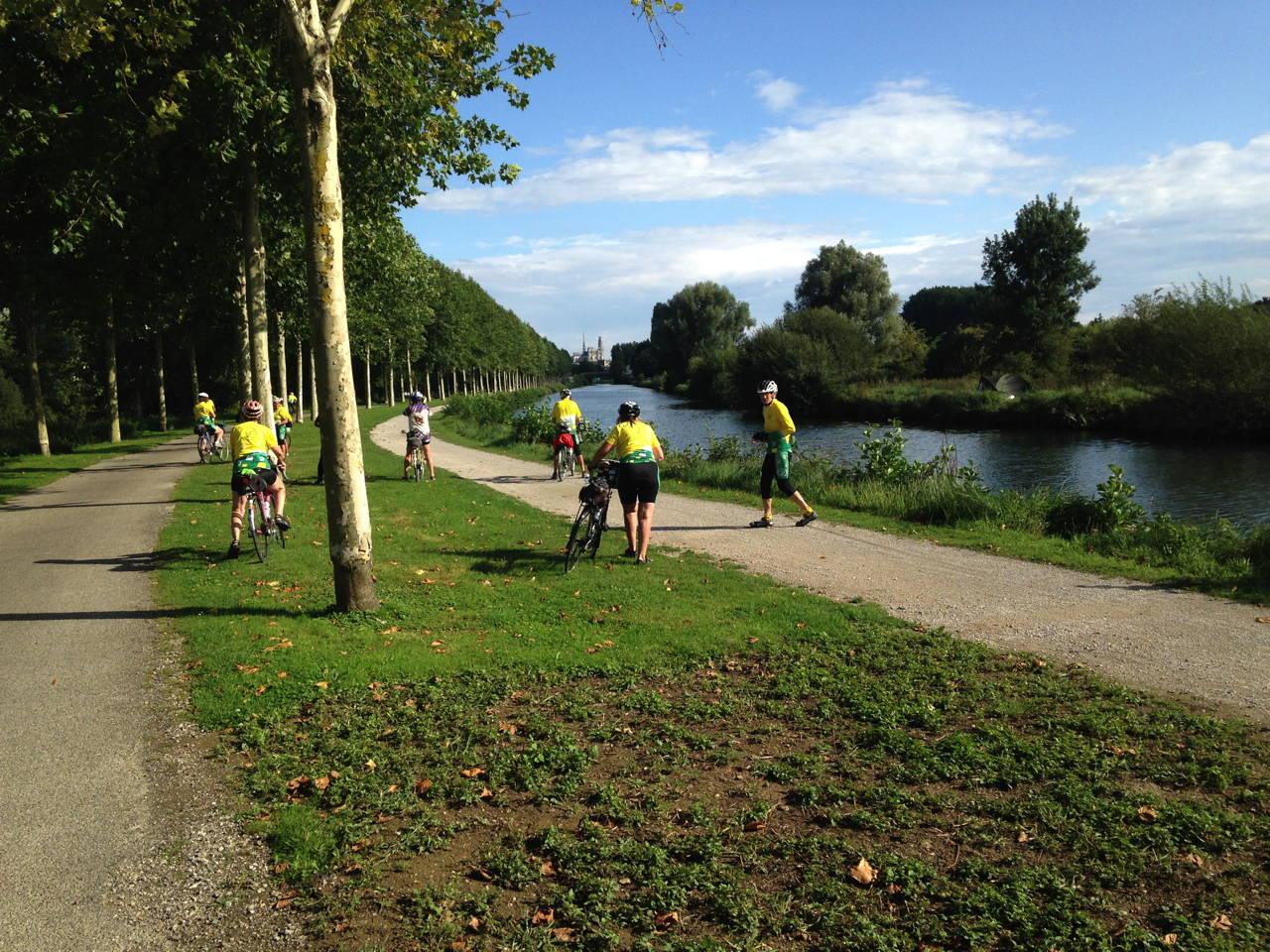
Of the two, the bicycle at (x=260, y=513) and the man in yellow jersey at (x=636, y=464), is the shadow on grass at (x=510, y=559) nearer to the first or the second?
the man in yellow jersey at (x=636, y=464)

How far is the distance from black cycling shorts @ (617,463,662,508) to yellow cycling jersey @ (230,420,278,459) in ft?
13.9

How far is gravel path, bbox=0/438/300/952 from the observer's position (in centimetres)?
350

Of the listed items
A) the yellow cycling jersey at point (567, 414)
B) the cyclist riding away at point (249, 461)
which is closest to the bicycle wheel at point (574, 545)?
the cyclist riding away at point (249, 461)

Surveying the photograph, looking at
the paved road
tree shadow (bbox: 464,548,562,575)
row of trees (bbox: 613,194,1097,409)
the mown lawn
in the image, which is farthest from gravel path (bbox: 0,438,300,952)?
row of trees (bbox: 613,194,1097,409)

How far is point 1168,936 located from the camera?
10.6ft

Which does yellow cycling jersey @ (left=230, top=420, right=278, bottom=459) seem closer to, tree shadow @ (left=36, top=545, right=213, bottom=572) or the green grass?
tree shadow @ (left=36, top=545, right=213, bottom=572)

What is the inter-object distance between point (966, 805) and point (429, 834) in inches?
99.4

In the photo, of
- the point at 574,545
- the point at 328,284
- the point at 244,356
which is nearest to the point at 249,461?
the point at 574,545

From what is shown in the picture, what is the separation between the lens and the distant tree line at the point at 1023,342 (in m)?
33.7

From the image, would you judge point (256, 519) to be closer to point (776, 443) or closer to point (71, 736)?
point (71, 736)

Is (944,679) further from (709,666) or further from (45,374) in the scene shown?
(45,374)

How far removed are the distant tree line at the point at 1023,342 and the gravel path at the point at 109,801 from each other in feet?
120

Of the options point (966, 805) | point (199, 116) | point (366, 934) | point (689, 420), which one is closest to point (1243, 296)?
point (689, 420)

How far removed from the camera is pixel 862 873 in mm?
3697
